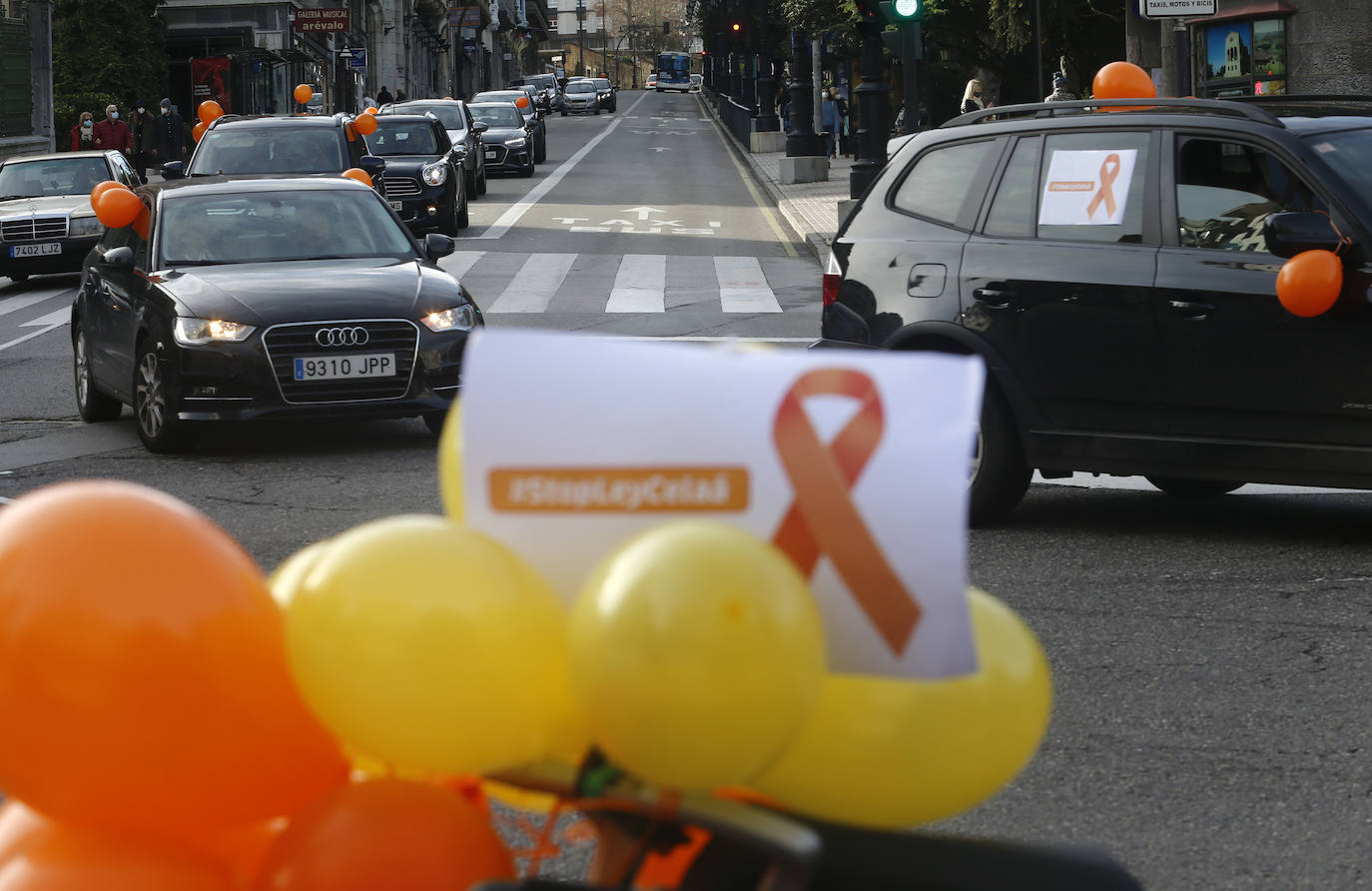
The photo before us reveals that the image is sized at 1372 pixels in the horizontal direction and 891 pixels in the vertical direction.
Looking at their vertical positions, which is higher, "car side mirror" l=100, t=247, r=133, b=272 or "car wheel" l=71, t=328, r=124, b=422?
"car side mirror" l=100, t=247, r=133, b=272

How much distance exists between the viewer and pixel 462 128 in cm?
3198

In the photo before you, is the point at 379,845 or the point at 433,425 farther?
the point at 433,425

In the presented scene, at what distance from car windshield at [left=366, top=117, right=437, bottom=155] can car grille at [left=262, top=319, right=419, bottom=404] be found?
17.0 metres

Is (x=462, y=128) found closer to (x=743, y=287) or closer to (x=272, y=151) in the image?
(x=272, y=151)

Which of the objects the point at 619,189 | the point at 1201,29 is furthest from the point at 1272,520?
the point at 619,189

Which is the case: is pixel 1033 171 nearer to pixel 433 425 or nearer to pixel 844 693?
pixel 433 425

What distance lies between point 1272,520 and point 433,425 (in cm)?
469

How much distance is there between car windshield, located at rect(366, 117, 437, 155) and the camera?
1037 inches

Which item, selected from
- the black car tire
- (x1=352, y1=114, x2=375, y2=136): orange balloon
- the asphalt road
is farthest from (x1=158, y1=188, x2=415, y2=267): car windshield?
(x1=352, y1=114, x2=375, y2=136): orange balloon

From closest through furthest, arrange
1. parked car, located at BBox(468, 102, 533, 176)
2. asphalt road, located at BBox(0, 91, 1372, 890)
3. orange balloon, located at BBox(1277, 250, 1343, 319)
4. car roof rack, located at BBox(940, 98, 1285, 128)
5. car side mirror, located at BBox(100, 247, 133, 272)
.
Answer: asphalt road, located at BBox(0, 91, 1372, 890) → orange balloon, located at BBox(1277, 250, 1343, 319) → car roof rack, located at BBox(940, 98, 1285, 128) → car side mirror, located at BBox(100, 247, 133, 272) → parked car, located at BBox(468, 102, 533, 176)

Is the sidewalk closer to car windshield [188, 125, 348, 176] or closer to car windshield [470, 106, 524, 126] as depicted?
car windshield [188, 125, 348, 176]

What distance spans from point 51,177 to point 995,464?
1776 centimetres

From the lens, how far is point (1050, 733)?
4906mm

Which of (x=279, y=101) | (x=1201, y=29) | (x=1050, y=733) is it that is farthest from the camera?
(x=279, y=101)
